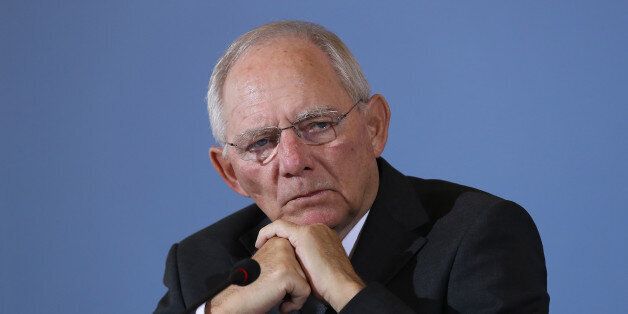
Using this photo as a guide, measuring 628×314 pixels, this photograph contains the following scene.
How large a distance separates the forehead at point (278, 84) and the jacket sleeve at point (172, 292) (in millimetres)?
500

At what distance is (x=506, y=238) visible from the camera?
2602 mm

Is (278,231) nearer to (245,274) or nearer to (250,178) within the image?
(250,178)

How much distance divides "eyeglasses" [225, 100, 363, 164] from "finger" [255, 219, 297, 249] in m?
0.20

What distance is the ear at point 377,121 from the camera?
116 inches

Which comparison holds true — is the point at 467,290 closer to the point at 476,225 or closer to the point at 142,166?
the point at 476,225

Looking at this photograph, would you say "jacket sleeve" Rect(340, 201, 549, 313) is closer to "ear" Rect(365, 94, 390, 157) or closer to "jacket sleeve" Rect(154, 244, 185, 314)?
"ear" Rect(365, 94, 390, 157)

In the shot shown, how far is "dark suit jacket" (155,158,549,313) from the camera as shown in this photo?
2518mm

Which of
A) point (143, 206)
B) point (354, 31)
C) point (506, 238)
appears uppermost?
point (354, 31)

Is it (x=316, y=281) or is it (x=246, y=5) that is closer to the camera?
(x=316, y=281)

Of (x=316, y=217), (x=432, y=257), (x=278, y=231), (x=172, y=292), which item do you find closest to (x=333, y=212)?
(x=316, y=217)

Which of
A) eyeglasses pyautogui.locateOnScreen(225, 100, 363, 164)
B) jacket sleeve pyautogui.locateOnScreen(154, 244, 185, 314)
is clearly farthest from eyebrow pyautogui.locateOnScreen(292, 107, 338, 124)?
A: jacket sleeve pyautogui.locateOnScreen(154, 244, 185, 314)

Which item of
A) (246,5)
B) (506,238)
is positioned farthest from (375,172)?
(246,5)

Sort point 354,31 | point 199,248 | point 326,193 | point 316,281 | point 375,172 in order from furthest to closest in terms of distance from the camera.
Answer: point 354,31, point 199,248, point 375,172, point 326,193, point 316,281

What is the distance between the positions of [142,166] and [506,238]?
2.10 meters
